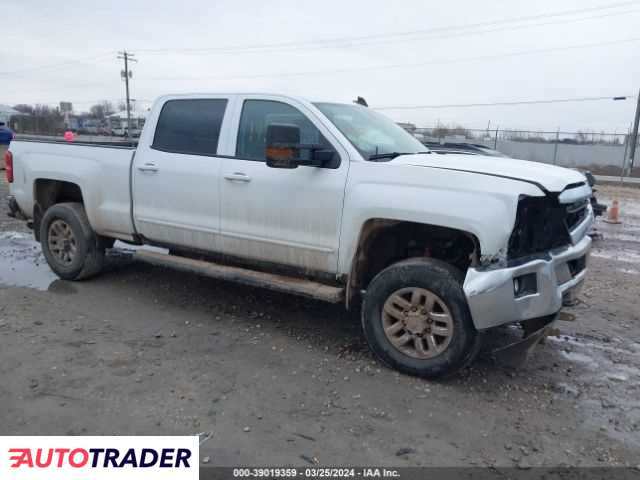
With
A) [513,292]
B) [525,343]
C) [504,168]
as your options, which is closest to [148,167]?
[504,168]

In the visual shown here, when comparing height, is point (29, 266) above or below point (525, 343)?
below

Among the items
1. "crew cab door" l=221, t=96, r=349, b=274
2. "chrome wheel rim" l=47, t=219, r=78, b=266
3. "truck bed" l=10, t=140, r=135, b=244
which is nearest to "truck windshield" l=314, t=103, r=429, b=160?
"crew cab door" l=221, t=96, r=349, b=274

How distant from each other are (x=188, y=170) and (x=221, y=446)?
104 inches

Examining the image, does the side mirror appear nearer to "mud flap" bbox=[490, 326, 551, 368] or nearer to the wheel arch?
the wheel arch

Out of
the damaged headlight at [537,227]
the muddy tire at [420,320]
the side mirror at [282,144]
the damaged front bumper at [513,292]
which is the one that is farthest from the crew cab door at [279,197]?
the damaged headlight at [537,227]

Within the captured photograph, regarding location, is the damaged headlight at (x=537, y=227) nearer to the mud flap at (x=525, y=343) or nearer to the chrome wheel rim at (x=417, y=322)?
the mud flap at (x=525, y=343)

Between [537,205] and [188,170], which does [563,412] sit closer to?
[537,205]

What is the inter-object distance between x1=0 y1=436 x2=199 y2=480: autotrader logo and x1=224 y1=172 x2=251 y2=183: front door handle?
2.17m

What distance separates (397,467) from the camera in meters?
2.91

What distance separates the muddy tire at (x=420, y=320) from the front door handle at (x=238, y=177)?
136cm

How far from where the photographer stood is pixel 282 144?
393 cm

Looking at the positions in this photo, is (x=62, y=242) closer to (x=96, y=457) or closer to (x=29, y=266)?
(x=29, y=266)

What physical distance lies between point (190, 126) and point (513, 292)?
3209 millimetres

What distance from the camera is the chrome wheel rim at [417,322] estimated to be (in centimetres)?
378
